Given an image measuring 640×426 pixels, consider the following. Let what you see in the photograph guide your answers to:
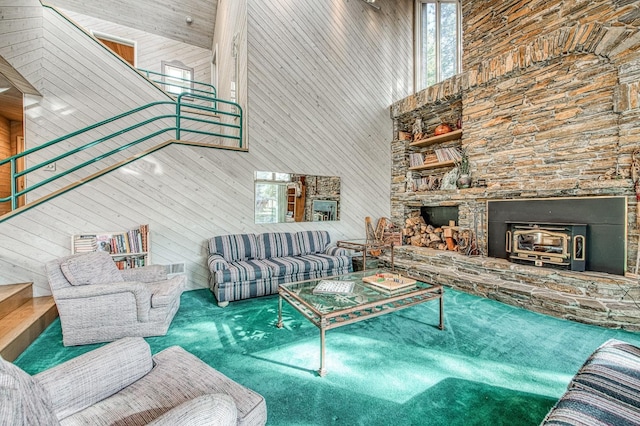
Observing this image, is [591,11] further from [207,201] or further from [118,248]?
[118,248]

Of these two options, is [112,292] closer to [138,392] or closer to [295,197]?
Result: [138,392]

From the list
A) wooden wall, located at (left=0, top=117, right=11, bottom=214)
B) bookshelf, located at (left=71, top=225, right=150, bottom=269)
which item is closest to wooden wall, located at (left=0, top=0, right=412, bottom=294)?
bookshelf, located at (left=71, top=225, right=150, bottom=269)

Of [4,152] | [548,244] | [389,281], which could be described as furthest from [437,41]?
[4,152]

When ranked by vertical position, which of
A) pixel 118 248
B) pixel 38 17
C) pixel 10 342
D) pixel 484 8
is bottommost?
pixel 10 342

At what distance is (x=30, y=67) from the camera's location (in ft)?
12.4

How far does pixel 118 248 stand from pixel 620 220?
572 cm

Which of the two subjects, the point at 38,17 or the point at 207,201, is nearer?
the point at 38,17

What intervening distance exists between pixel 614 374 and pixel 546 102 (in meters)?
3.59

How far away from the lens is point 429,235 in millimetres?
5113

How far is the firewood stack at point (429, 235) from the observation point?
4785 millimetres

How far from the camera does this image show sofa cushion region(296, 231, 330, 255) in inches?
176

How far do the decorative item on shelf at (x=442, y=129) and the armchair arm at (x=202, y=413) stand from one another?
5.20 m

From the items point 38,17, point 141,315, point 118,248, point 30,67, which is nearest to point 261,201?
point 118,248

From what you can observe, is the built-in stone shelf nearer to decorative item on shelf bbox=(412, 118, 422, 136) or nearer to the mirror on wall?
the mirror on wall
